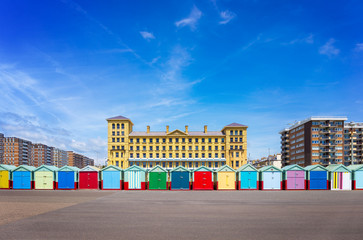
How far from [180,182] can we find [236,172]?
791cm

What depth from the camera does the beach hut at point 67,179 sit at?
38.4m

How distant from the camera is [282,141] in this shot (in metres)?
127

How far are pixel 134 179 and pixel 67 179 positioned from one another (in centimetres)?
905

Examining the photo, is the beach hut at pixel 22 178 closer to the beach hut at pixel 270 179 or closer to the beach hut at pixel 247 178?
the beach hut at pixel 247 178

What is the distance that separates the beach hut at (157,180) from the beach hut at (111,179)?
4.01 metres

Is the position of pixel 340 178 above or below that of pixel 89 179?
above

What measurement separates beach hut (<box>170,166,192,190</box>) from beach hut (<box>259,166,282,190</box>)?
9.73m

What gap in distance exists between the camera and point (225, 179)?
38.6 metres

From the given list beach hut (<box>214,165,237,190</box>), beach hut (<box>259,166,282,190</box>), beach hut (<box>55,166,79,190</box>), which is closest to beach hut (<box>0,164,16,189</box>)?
beach hut (<box>55,166,79,190</box>)

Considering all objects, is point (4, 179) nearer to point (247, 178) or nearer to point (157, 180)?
point (157, 180)

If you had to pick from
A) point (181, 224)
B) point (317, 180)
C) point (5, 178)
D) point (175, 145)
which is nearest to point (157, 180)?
point (5, 178)

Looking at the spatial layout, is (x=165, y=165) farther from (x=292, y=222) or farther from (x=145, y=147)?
(x=292, y=222)

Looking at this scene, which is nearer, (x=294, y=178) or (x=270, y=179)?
(x=294, y=178)

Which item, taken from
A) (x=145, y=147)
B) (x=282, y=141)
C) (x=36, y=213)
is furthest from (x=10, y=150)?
(x=36, y=213)
